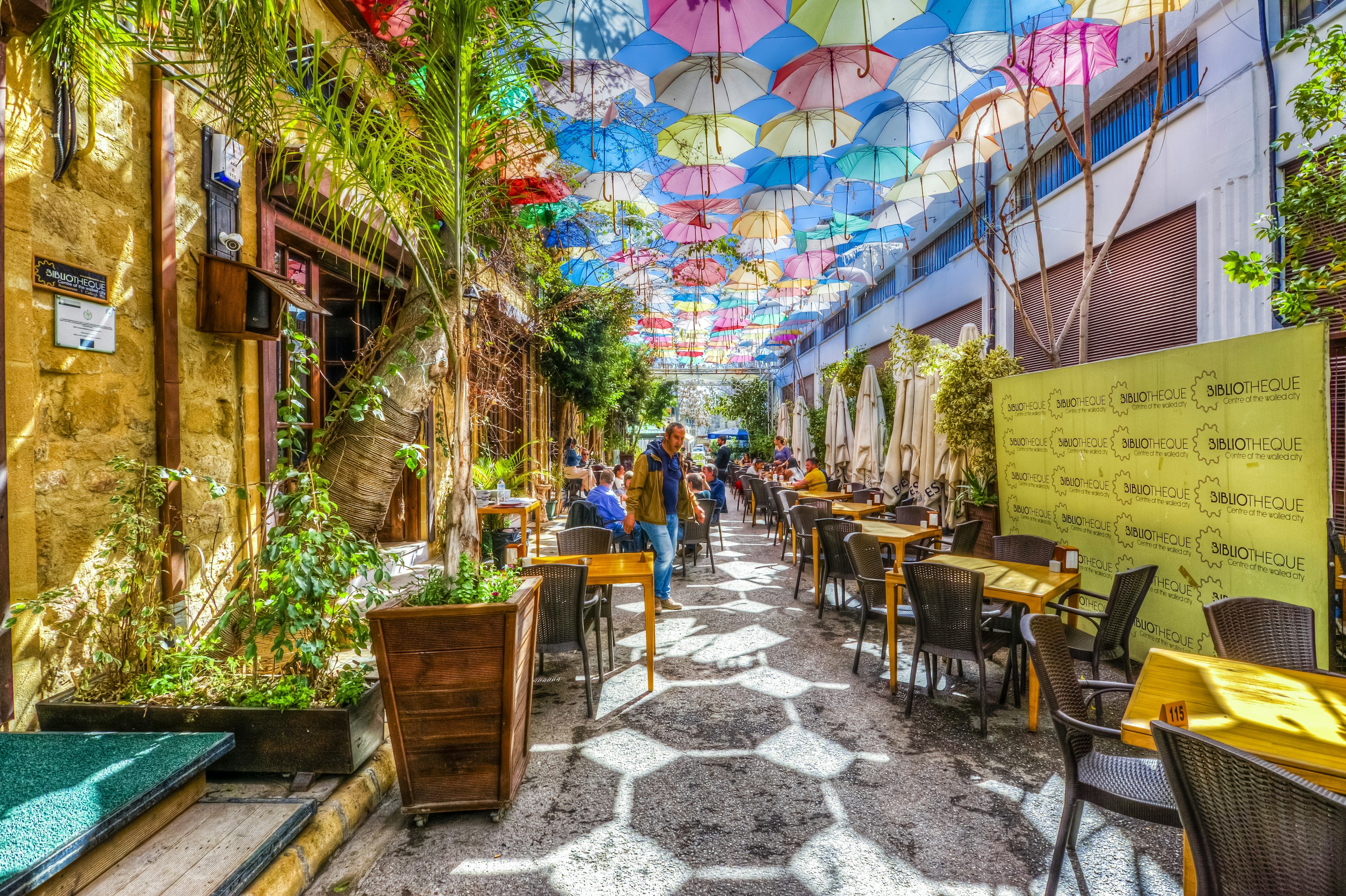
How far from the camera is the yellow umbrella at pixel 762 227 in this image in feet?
36.7

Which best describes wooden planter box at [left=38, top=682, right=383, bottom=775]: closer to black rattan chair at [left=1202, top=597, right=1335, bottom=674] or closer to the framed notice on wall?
the framed notice on wall

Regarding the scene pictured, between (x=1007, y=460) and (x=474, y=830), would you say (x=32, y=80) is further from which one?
(x=1007, y=460)

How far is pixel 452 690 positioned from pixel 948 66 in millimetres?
8006

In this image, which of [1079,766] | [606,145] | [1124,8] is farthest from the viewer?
[606,145]

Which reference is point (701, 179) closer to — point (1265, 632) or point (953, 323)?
point (953, 323)

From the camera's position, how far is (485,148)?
304 centimetres

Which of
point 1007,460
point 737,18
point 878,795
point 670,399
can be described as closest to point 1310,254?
point 1007,460

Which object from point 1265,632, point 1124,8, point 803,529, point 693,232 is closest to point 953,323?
point 693,232

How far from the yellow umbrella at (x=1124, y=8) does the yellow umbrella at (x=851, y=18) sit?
124 centimetres

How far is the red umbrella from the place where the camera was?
6.36m

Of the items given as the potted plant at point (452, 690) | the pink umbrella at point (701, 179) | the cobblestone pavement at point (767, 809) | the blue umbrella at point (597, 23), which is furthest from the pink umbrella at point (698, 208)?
the potted plant at point (452, 690)

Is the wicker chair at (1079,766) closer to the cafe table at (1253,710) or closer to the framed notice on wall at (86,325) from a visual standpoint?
the cafe table at (1253,710)

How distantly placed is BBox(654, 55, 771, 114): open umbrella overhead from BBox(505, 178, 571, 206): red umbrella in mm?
1556

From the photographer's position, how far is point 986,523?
707 cm
